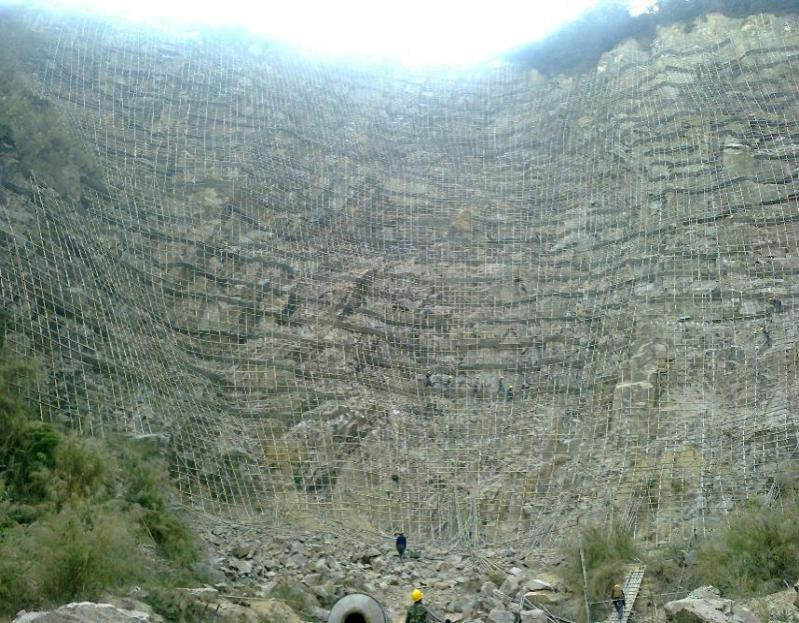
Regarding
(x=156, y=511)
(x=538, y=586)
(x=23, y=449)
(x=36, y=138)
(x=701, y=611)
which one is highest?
(x=36, y=138)

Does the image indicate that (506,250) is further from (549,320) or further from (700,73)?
(700,73)

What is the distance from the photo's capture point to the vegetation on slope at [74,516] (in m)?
7.15

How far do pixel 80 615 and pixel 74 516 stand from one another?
2.09 meters

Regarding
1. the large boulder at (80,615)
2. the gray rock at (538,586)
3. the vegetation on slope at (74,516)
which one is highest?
the vegetation on slope at (74,516)

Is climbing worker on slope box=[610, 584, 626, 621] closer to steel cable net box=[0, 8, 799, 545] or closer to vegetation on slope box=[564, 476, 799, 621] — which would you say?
vegetation on slope box=[564, 476, 799, 621]

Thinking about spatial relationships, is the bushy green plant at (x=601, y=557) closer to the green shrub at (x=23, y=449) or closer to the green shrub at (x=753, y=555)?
the green shrub at (x=753, y=555)

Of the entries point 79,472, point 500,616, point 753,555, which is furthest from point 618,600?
point 79,472

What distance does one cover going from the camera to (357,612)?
763 cm

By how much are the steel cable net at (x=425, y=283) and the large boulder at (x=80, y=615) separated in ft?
14.1

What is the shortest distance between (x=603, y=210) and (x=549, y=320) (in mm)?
2635

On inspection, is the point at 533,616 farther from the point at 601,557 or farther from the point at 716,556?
the point at 716,556

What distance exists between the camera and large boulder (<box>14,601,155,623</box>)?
237 inches

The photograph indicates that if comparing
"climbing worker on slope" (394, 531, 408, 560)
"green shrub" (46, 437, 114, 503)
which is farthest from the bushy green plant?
"green shrub" (46, 437, 114, 503)

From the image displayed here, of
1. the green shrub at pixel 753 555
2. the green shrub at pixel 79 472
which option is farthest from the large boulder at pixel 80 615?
the green shrub at pixel 753 555
